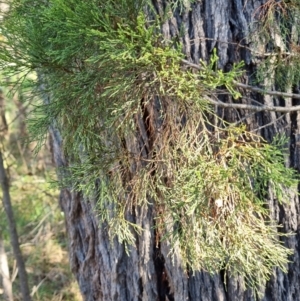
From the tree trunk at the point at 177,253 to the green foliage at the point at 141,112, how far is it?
28cm

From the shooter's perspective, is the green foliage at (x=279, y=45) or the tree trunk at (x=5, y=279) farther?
the tree trunk at (x=5, y=279)

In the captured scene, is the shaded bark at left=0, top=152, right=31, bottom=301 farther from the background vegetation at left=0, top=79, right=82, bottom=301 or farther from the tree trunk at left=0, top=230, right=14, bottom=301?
the background vegetation at left=0, top=79, right=82, bottom=301

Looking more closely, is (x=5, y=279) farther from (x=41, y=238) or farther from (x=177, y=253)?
(x=177, y=253)

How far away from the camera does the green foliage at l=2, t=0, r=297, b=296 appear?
4.62ft

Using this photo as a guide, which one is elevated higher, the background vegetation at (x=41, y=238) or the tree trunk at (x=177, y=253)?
the tree trunk at (x=177, y=253)

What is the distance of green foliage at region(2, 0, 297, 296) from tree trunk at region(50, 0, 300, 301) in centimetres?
28

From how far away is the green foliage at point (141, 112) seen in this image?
141 cm

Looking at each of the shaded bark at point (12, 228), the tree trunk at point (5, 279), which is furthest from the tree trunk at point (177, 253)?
the tree trunk at point (5, 279)

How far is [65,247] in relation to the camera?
567 cm

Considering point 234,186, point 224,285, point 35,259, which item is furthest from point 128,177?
point 35,259

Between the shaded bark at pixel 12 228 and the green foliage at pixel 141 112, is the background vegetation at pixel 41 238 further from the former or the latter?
the green foliage at pixel 141 112

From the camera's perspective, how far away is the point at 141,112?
1.92m

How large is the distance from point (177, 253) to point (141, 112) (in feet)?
2.15

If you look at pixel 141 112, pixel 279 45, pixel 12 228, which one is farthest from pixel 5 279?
pixel 279 45
